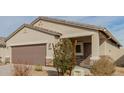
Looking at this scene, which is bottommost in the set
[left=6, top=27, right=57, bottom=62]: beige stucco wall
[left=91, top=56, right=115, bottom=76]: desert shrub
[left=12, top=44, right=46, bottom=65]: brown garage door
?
[left=91, top=56, right=115, bottom=76]: desert shrub

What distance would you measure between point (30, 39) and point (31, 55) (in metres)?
1.59

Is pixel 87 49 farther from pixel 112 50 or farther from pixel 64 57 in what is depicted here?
pixel 64 57

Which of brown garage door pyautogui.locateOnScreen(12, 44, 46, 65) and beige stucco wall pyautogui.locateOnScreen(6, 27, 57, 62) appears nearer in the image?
beige stucco wall pyautogui.locateOnScreen(6, 27, 57, 62)

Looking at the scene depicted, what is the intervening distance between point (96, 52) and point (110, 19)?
2839 millimetres

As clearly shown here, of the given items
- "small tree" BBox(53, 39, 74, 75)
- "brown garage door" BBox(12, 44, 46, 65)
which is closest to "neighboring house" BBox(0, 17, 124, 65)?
"brown garage door" BBox(12, 44, 46, 65)

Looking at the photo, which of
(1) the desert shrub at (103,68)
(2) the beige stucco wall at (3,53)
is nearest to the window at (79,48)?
(1) the desert shrub at (103,68)

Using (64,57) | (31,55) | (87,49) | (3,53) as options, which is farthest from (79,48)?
(3,53)

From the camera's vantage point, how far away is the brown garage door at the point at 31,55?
19.3m

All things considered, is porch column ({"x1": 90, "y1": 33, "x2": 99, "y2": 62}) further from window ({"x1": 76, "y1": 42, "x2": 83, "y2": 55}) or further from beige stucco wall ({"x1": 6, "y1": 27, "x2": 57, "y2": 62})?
beige stucco wall ({"x1": 6, "y1": 27, "x2": 57, "y2": 62})

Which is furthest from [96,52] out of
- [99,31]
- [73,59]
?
[73,59]

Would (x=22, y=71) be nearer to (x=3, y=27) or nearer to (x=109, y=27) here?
(x=3, y=27)

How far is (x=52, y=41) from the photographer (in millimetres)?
19016

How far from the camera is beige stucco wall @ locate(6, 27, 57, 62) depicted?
752 inches

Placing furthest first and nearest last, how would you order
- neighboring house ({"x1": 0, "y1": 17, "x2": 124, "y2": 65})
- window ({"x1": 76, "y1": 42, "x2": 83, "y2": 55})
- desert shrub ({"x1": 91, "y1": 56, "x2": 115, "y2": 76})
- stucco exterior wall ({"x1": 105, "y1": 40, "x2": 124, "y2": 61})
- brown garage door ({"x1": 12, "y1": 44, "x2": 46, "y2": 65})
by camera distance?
window ({"x1": 76, "y1": 42, "x2": 83, "y2": 55}) → brown garage door ({"x1": 12, "y1": 44, "x2": 46, "y2": 65}) → stucco exterior wall ({"x1": 105, "y1": 40, "x2": 124, "y2": 61}) → neighboring house ({"x1": 0, "y1": 17, "x2": 124, "y2": 65}) → desert shrub ({"x1": 91, "y1": 56, "x2": 115, "y2": 76})
